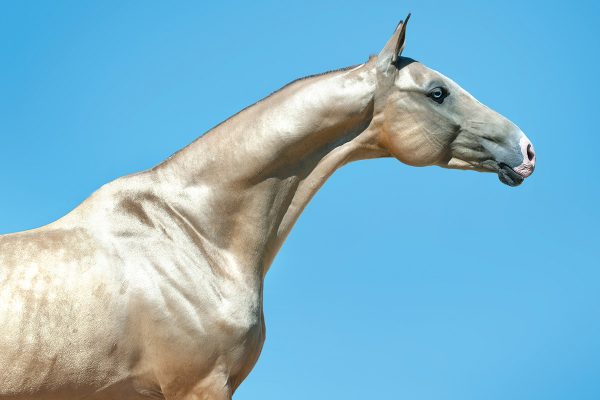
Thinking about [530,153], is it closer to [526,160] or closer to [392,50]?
[526,160]

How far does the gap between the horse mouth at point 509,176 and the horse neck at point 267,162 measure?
78cm

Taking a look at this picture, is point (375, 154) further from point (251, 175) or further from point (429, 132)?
point (251, 175)

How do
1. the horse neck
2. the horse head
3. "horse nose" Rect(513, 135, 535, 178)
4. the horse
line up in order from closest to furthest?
the horse
the horse neck
the horse head
"horse nose" Rect(513, 135, 535, 178)

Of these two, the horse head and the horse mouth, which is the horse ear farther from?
the horse mouth

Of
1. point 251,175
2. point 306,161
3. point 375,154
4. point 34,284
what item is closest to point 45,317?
point 34,284

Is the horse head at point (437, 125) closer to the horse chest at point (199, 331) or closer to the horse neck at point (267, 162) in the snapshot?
the horse neck at point (267, 162)

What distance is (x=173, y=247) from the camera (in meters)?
4.63

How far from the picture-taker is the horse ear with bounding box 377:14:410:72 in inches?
199

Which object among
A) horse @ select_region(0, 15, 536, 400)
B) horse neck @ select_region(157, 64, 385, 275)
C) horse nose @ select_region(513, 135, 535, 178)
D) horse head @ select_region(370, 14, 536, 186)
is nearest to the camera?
horse @ select_region(0, 15, 536, 400)

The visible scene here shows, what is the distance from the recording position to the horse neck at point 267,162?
4766mm

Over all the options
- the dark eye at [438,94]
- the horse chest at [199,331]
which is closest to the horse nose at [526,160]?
the dark eye at [438,94]

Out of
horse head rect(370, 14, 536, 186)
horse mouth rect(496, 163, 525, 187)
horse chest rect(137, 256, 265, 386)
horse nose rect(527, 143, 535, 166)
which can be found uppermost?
horse head rect(370, 14, 536, 186)

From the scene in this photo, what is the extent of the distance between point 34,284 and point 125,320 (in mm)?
474

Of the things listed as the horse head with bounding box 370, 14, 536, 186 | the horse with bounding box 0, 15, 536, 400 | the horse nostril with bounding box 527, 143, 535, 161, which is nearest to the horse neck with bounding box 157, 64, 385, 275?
the horse with bounding box 0, 15, 536, 400
